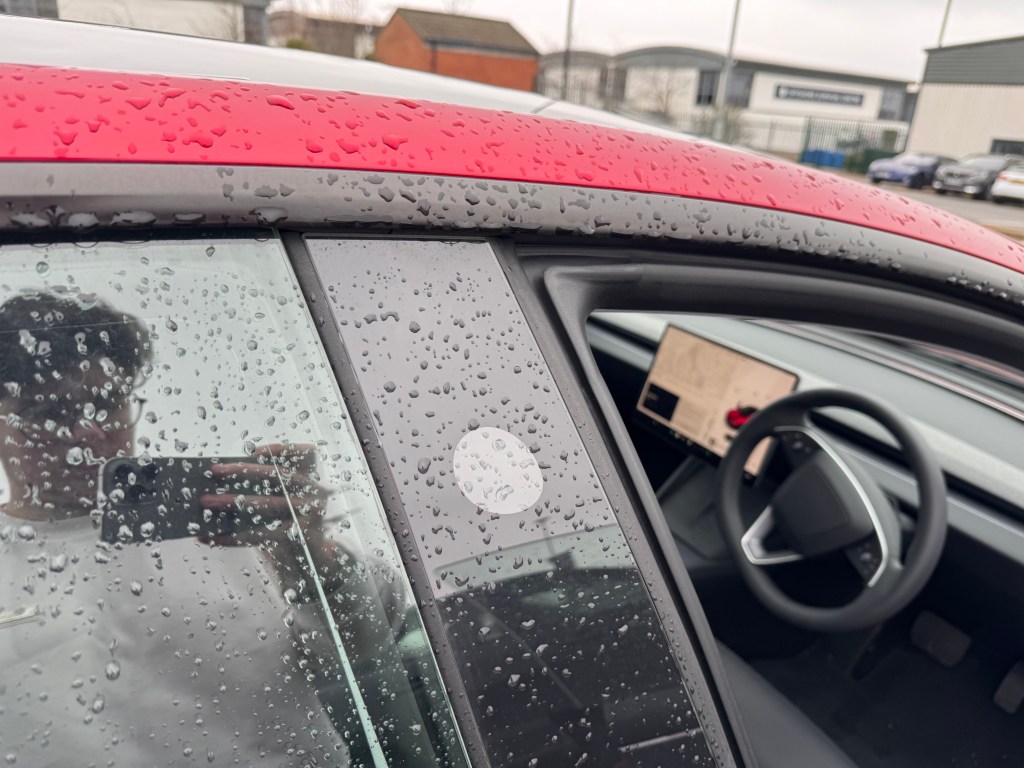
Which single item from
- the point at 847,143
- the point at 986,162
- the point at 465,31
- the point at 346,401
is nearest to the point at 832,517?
the point at 346,401

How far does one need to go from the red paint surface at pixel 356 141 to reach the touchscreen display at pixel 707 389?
1.02 m

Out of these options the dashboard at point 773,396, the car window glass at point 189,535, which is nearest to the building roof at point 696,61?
the dashboard at point 773,396

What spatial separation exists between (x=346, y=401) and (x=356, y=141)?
28 cm

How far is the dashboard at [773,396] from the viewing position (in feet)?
5.97

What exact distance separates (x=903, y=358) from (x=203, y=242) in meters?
2.30

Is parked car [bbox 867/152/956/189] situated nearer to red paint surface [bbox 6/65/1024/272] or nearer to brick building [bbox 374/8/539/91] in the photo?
brick building [bbox 374/8/539/91]

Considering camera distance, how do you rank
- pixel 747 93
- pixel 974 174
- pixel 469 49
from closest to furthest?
1. pixel 974 174
2. pixel 469 49
3. pixel 747 93

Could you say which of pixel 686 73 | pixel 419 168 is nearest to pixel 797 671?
pixel 419 168

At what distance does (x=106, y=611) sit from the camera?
647mm

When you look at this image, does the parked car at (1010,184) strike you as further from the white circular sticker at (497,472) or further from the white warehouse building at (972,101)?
the white circular sticker at (497,472)

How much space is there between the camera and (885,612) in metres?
1.55

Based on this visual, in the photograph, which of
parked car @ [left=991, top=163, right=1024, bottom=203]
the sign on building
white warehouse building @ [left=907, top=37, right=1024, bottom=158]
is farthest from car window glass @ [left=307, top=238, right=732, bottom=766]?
the sign on building

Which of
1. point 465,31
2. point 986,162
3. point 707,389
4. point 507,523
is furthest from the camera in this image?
point 465,31

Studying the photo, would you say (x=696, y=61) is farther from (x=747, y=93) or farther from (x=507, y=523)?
(x=507, y=523)
